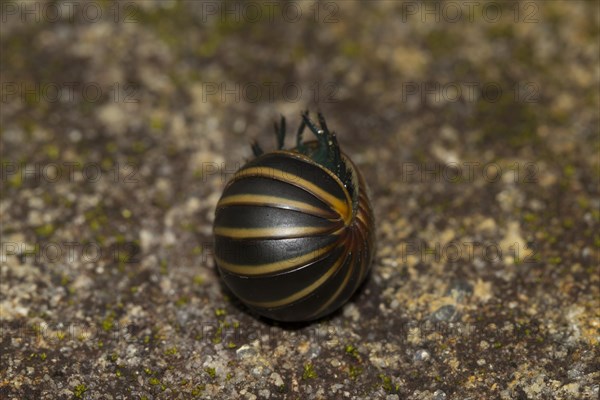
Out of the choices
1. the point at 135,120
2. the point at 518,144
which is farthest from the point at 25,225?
the point at 518,144

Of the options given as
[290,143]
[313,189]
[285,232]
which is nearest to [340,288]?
[285,232]

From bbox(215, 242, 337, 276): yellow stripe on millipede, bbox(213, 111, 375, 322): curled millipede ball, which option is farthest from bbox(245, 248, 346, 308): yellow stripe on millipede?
bbox(215, 242, 337, 276): yellow stripe on millipede

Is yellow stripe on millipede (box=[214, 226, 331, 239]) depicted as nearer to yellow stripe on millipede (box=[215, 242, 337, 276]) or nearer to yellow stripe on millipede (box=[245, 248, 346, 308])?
yellow stripe on millipede (box=[215, 242, 337, 276])

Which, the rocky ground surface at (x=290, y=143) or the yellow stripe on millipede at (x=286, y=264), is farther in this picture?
the rocky ground surface at (x=290, y=143)

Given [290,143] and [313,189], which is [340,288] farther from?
[290,143]

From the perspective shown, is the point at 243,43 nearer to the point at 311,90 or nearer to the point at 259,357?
the point at 311,90

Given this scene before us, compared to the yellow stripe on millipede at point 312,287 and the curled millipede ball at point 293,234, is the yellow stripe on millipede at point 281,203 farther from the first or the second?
the yellow stripe on millipede at point 312,287

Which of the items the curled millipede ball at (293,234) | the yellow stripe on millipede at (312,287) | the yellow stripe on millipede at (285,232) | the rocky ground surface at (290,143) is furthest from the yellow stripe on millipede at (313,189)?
the rocky ground surface at (290,143)
